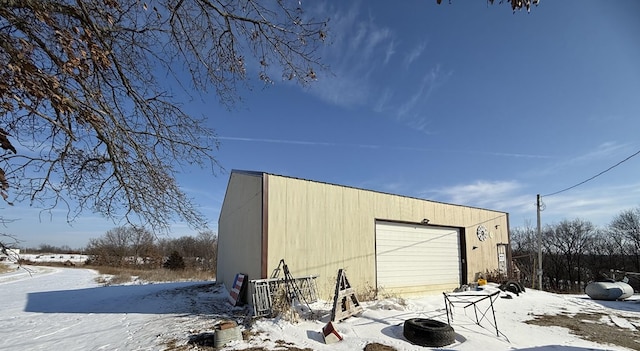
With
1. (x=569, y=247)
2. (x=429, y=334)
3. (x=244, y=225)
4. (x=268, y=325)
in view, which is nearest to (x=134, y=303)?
(x=244, y=225)

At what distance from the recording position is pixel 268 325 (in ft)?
22.6

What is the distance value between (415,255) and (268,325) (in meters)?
6.81

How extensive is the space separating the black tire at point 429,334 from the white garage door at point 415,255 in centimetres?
425

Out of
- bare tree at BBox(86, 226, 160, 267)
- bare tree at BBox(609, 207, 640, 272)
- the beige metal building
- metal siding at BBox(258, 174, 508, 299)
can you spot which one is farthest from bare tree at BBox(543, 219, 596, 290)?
bare tree at BBox(86, 226, 160, 267)

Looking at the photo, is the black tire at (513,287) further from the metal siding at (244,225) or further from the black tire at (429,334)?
the metal siding at (244,225)

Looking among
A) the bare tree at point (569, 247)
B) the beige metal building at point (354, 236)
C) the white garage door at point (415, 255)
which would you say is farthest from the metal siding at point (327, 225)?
the bare tree at point (569, 247)

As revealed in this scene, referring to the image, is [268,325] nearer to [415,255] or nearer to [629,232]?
[415,255]

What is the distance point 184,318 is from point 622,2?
996 centimetres

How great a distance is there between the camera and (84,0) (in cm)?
366

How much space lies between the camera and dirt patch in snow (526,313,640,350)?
258 inches

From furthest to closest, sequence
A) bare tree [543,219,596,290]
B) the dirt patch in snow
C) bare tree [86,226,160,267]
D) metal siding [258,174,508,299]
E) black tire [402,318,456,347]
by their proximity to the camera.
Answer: bare tree [543,219,596,290] → bare tree [86,226,160,267] → metal siding [258,174,508,299] → the dirt patch in snow → black tire [402,318,456,347]

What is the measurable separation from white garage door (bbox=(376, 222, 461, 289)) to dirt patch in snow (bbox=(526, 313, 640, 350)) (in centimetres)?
392

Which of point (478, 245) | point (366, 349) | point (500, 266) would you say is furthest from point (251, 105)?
point (500, 266)

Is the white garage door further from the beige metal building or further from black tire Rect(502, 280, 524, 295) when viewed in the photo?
black tire Rect(502, 280, 524, 295)
